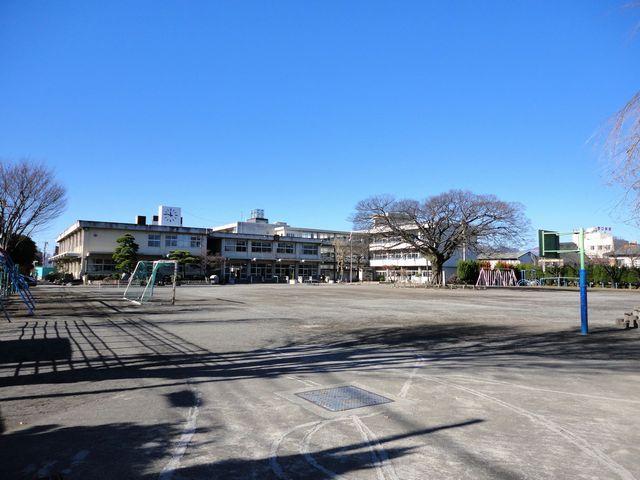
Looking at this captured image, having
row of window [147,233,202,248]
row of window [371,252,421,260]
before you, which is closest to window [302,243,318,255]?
row of window [371,252,421,260]

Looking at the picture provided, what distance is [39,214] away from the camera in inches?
1081

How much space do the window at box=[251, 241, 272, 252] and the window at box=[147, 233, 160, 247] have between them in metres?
16.2

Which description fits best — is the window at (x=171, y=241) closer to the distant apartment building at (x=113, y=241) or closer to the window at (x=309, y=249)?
the distant apartment building at (x=113, y=241)

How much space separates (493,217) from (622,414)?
42605mm

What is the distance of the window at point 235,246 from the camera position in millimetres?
70562

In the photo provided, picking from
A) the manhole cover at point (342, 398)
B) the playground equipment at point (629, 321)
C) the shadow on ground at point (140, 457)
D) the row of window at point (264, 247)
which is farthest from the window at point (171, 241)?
the shadow on ground at point (140, 457)

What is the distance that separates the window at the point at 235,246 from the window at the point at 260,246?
1470 millimetres

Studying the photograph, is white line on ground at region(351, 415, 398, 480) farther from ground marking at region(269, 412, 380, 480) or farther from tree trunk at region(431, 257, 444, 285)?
tree trunk at region(431, 257, 444, 285)

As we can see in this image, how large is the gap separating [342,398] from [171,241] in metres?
63.1

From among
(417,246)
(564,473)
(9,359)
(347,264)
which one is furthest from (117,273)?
(564,473)

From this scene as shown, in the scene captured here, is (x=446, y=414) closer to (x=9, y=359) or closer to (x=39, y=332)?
(x=9, y=359)

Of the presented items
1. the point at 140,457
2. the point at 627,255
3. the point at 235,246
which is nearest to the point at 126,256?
the point at 235,246

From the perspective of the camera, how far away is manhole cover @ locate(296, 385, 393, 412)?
5.03 m

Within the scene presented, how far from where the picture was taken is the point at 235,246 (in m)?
71.4
